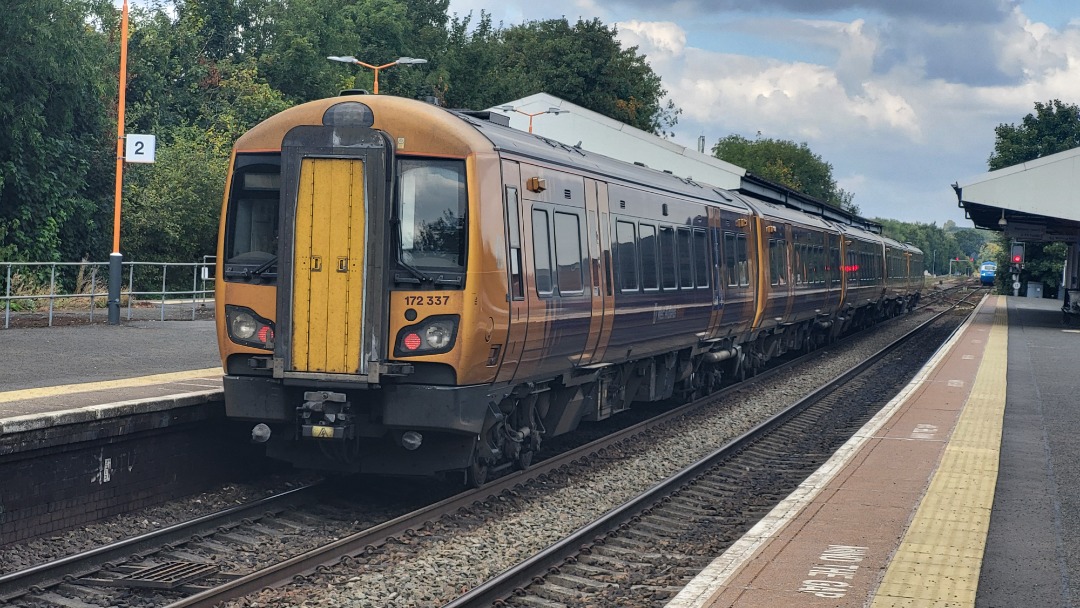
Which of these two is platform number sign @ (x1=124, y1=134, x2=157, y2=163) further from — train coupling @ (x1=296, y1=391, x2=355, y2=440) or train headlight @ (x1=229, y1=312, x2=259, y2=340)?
train coupling @ (x1=296, y1=391, x2=355, y2=440)

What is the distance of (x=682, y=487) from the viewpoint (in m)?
11.4

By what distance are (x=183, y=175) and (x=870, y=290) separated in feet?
69.0

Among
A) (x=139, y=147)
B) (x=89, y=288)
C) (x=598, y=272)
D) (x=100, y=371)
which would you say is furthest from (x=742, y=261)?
(x=89, y=288)

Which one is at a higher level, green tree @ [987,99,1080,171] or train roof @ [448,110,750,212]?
green tree @ [987,99,1080,171]

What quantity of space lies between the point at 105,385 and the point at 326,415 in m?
3.34

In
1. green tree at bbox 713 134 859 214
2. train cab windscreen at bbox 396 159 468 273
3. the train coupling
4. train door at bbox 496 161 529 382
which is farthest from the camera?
green tree at bbox 713 134 859 214

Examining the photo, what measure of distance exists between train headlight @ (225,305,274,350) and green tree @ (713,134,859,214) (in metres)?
106

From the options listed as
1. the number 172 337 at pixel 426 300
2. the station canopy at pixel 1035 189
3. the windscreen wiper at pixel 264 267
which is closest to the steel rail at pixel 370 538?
the number 172 337 at pixel 426 300

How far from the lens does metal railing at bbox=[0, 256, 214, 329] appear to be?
19250 millimetres

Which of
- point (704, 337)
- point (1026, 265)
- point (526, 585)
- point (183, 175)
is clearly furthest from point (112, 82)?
point (1026, 265)

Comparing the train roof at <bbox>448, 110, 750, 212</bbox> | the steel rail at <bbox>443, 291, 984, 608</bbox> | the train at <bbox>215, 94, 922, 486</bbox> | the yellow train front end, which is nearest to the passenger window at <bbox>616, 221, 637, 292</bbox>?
the train roof at <bbox>448, 110, 750, 212</bbox>

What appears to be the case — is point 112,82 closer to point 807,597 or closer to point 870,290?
point 870,290

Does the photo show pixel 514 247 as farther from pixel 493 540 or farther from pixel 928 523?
pixel 928 523

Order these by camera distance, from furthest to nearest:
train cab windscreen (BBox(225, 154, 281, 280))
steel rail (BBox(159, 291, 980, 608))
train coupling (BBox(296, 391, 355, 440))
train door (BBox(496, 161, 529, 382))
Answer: train door (BBox(496, 161, 529, 382)) → train cab windscreen (BBox(225, 154, 281, 280)) → train coupling (BBox(296, 391, 355, 440)) → steel rail (BBox(159, 291, 980, 608))
